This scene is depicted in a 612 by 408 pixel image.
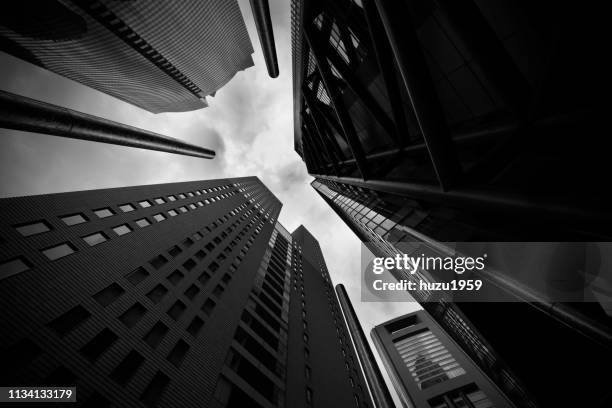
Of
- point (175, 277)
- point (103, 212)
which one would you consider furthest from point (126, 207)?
point (175, 277)

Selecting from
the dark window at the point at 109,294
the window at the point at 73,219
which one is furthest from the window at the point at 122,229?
the dark window at the point at 109,294

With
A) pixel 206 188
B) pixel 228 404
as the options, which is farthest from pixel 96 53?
pixel 228 404

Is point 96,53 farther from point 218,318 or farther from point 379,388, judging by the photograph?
point 379,388

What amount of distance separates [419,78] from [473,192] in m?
1.86

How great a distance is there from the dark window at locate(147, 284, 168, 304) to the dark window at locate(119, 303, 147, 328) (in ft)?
4.00

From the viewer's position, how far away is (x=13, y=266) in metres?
14.2

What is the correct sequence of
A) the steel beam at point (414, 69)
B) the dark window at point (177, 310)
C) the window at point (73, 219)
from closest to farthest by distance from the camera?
the steel beam at point (414, 69) → the window at point (73, 219) → the dark window at point (177, 310)

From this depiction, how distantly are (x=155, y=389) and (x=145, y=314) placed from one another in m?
5.13

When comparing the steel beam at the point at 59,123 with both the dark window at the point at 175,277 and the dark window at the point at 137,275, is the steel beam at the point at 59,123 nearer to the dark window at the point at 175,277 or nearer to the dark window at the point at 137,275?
the dark window at the point at 137,275

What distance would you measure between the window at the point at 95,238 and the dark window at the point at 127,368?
9.42 m

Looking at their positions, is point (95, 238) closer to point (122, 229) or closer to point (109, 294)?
point (122, 229)

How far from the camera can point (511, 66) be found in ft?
13.4

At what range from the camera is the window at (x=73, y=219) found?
19430 millimetres

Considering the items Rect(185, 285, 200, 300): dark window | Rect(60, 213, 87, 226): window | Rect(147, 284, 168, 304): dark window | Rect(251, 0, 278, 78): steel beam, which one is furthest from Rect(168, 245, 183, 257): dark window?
Rect(251, 0, 278, 78): steel beam
